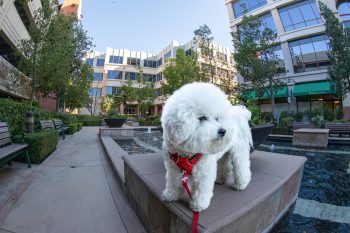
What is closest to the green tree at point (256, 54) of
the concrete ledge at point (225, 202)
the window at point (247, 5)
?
the window at point (247, 5)

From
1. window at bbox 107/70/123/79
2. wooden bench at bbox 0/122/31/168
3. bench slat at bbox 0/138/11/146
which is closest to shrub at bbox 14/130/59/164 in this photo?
wooden bench at bbox 0/122/31/168

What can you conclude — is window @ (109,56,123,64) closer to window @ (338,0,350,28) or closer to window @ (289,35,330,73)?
window @ (289,35,330,73)

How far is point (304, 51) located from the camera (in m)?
25.0

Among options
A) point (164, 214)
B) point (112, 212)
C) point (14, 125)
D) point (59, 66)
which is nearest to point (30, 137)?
point (14, 125)

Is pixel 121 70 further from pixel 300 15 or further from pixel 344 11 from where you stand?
pixel 344 11

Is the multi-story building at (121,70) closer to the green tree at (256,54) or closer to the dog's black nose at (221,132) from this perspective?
the green tree at (256,54)

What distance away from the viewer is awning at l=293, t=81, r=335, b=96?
74.5 feet

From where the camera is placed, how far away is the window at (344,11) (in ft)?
78.7

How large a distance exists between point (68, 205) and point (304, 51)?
92.0 feet

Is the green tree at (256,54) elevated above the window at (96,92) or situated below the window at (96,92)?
below

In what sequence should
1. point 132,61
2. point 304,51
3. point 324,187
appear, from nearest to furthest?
point 324,187 → point 304,51 → point 132,61

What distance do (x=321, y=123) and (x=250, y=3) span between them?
2070cm

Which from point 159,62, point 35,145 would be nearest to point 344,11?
point 35,145

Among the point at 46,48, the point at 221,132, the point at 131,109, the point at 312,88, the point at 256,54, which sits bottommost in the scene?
the point at 221,132
